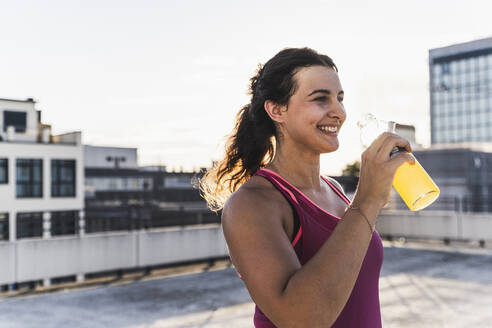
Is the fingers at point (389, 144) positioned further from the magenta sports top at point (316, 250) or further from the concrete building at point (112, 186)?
the concrete building at point (112, 186)

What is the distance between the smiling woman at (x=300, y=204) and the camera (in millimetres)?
1209

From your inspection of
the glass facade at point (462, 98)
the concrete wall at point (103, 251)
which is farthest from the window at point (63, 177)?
the glass facade at point (462, 98)

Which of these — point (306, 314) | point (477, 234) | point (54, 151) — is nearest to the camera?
point (306, 314)

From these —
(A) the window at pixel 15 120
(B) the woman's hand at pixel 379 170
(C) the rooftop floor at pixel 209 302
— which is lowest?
(C) the rooftop floor at pixel 209 302

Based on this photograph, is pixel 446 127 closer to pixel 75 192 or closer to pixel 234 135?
pixel 75 192

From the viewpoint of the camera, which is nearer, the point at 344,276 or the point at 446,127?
the point at 344,276

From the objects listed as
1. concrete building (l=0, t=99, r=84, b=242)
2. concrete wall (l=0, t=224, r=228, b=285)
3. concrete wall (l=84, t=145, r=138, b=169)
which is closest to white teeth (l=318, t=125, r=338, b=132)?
concrete wall (l=0, t=224, r=228, b=285)

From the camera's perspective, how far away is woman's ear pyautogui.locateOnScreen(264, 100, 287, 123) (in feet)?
5.19

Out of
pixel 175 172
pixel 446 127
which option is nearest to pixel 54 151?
pixel 175 172

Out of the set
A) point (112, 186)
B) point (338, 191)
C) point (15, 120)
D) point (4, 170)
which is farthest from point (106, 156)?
point (338, 191)

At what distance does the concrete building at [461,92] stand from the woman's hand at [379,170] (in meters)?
94.8

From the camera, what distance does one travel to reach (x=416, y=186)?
1.58 meters

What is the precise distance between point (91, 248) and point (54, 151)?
152 ft

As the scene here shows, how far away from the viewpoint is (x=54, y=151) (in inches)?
2089
